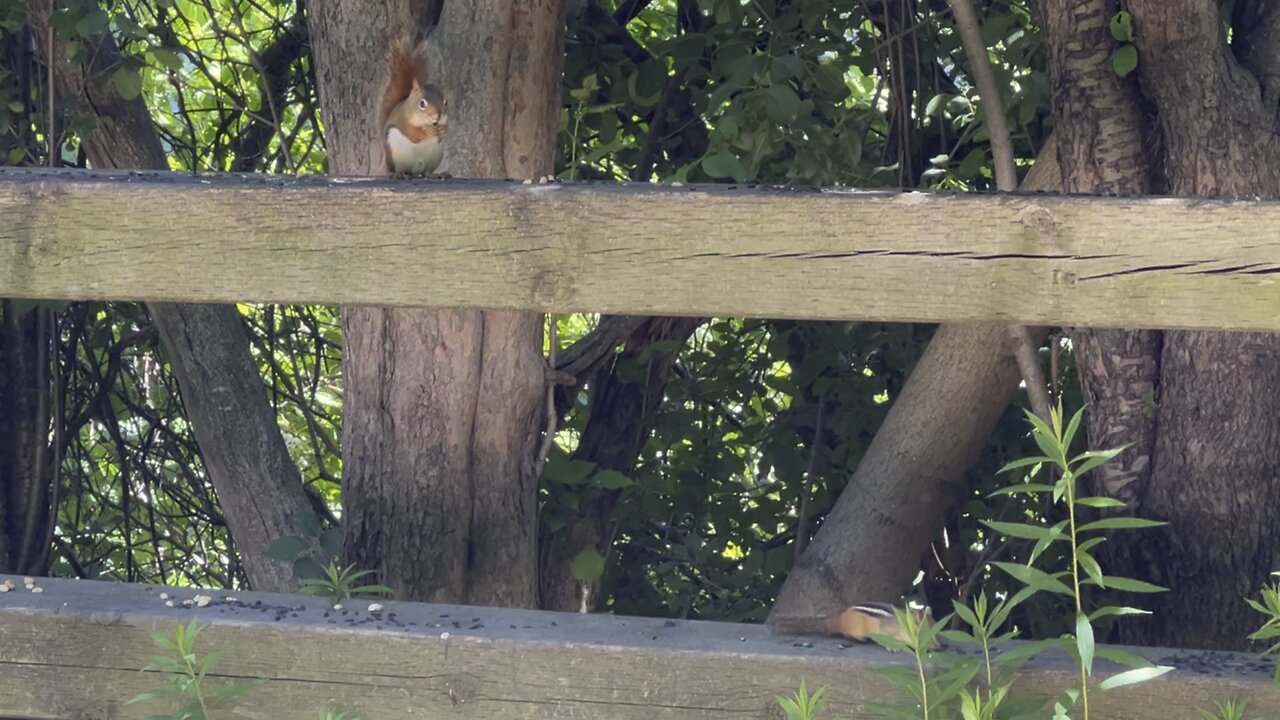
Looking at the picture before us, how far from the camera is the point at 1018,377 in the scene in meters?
3.24

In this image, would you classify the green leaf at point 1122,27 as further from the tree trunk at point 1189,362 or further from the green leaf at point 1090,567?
the green leaf at point 1090,567

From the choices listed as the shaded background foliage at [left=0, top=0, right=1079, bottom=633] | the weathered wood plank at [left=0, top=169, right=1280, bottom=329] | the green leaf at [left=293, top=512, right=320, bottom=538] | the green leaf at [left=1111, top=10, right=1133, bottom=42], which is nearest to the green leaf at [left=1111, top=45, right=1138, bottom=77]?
the green leaf at [left=1111, top=10, right=1133, bottom=42]

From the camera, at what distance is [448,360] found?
3.12 meters

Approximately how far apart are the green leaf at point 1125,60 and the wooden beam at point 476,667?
1.20 meters

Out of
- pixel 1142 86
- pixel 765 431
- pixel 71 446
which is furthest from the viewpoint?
pixel 71 446

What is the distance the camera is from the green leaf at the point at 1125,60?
2.74 metres

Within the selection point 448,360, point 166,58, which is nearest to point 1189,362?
point 448,360

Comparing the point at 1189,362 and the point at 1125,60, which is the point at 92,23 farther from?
the point at 1189,362

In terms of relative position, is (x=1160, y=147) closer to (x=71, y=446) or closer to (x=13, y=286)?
(x=13, y=286)

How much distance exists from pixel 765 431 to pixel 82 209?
2.95 m

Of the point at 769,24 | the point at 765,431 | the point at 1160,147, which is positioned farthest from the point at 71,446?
the point at 1160,147

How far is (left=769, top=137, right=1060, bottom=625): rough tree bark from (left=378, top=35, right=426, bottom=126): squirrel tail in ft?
4.15

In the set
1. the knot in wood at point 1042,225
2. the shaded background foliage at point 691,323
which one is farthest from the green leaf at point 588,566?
the knot in wood at point 1042,225

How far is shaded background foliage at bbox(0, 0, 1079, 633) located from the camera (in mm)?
3621
